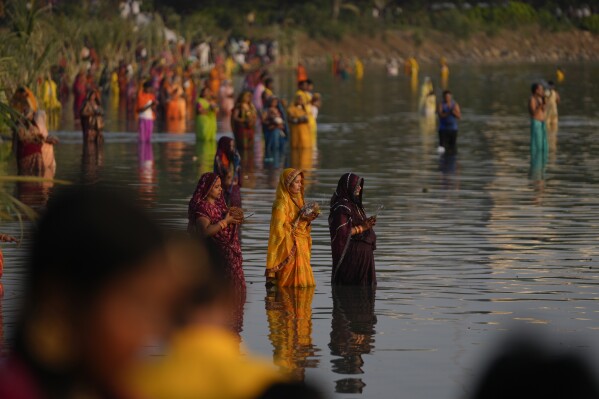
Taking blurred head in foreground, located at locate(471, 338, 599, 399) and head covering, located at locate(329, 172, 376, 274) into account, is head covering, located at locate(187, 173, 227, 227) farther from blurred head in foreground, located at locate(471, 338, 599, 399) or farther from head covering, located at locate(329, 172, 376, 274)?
blurred head in foreground, located at locate(471, 338, 599, 399)

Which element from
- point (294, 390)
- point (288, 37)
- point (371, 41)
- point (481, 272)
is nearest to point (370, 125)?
point (481, 272)

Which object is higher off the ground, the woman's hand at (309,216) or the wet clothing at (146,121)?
the woman's hand at (309,216)

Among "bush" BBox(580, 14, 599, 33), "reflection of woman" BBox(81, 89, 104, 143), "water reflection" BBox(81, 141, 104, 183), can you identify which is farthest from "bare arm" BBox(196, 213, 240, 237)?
"bush" BBox(580, 14, 599, 33)

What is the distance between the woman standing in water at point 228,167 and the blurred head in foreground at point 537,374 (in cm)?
1278

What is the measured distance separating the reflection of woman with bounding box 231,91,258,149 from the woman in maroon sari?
46.8ft

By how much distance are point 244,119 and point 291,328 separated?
1666 centimetres

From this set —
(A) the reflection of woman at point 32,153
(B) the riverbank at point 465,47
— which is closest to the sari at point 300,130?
(A) the reflection of woman at point 32,153

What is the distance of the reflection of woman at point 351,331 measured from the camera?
9289 millimetres

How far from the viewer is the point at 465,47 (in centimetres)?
10931

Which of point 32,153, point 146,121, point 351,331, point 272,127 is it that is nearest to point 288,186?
point 351,331

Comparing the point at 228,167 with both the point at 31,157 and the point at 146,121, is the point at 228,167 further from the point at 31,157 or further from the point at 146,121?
the point at 146,121

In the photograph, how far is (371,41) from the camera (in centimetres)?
10300

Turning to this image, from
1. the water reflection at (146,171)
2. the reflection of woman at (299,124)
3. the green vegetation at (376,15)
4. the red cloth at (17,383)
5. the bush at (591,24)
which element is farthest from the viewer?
the bush at (591,24)

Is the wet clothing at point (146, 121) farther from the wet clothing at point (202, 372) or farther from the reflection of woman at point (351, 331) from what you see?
the wet clothing at point (202, 372)
